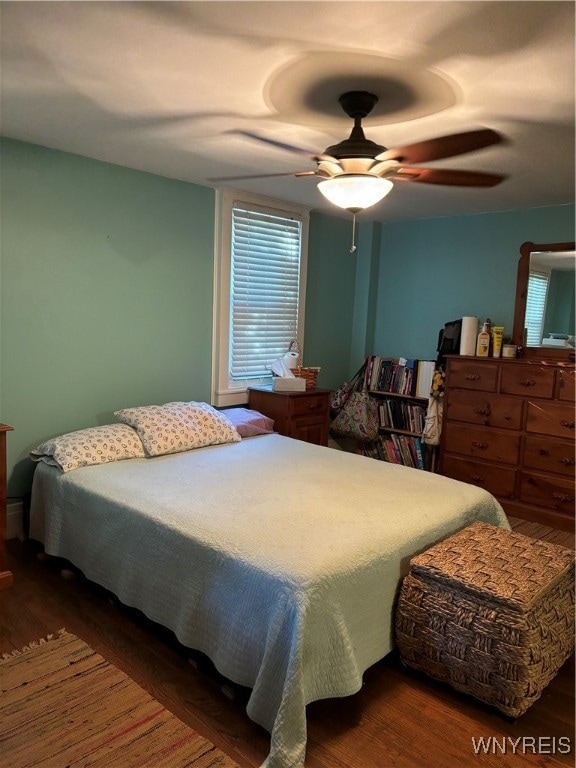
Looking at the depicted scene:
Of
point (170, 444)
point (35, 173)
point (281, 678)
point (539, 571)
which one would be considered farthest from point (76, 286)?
point (539, 571)

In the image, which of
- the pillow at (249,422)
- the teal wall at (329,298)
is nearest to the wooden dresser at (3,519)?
the pillow at (249,422)

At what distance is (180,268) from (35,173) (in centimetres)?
105

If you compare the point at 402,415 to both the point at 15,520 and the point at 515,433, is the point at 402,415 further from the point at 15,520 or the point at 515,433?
the point at 15,520

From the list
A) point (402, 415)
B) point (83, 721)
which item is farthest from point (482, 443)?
point (83, 721)

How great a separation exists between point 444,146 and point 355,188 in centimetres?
84

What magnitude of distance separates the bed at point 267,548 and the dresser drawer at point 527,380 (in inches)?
51.7

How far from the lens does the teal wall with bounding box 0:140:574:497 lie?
300 cm

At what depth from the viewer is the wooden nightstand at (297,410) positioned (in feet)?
13.1

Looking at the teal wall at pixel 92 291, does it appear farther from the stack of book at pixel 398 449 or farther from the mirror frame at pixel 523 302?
the mirror frame at pixel 523 302

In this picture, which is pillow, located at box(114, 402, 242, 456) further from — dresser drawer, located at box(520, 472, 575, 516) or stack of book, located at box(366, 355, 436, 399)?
→ dresser drawer, located at box(520, 472, 575, 516)

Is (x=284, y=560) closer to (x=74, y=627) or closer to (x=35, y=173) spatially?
(x=74, y=627)

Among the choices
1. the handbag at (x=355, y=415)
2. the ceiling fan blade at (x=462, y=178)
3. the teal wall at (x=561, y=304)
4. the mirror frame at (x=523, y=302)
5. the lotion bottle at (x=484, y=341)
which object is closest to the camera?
the ceiling fan blade at (x=462, y=178)

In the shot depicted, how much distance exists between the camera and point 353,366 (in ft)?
17.0

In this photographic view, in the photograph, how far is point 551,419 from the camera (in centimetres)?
364
